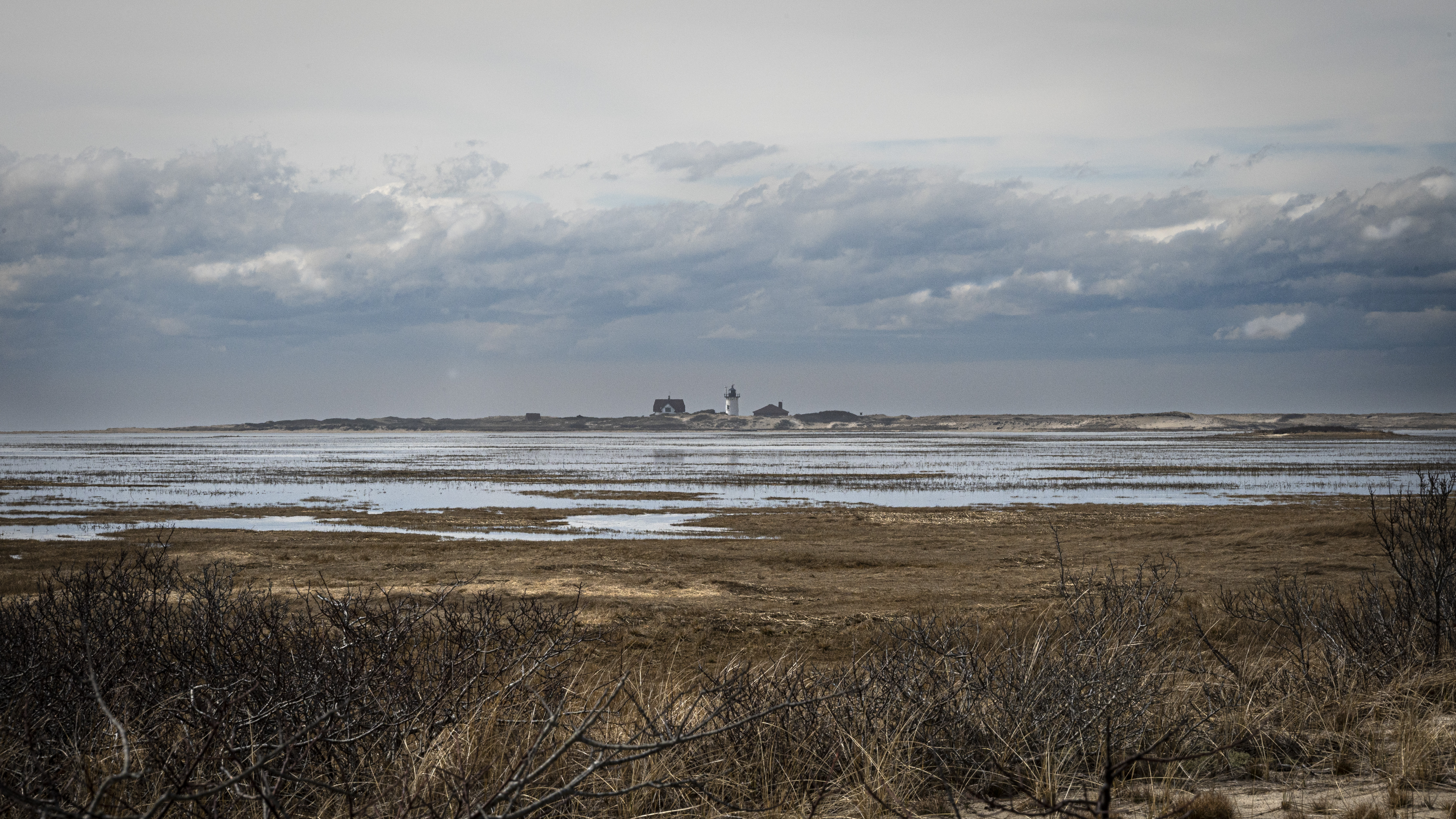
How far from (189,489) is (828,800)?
157 ft

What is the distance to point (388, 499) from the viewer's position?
40500 millimetres

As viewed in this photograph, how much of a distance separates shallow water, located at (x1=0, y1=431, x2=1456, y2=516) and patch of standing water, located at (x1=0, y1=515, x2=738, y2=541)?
429 centimetres

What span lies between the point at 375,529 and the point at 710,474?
28.3 meters

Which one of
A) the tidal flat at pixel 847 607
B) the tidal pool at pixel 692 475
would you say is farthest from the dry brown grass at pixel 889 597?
the tidal pool at pixel 692 475

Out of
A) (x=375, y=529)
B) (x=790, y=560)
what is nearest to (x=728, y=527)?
(x=790, y=560)

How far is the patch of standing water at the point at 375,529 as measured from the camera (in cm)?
2708

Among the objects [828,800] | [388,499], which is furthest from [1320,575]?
[388,499]

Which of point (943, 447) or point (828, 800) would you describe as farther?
point (943, 447)

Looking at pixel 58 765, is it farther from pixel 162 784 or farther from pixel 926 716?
pixel 926 716

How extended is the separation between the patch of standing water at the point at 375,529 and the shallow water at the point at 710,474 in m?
4.29

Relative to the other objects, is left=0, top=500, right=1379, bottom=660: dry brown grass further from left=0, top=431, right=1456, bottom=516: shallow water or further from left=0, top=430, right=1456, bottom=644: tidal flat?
left=0, top=431, right=1456, bottom=516: shallow water

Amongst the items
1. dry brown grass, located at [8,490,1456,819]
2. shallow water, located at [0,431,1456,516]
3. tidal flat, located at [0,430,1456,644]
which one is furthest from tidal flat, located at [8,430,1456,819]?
shallow water, located at [0,431,1456,516]

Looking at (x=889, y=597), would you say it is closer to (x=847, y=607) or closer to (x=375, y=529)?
(x=847, y=607)

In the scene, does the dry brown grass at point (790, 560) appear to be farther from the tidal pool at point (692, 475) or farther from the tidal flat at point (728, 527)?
the tidal pool at point (692, 475)
